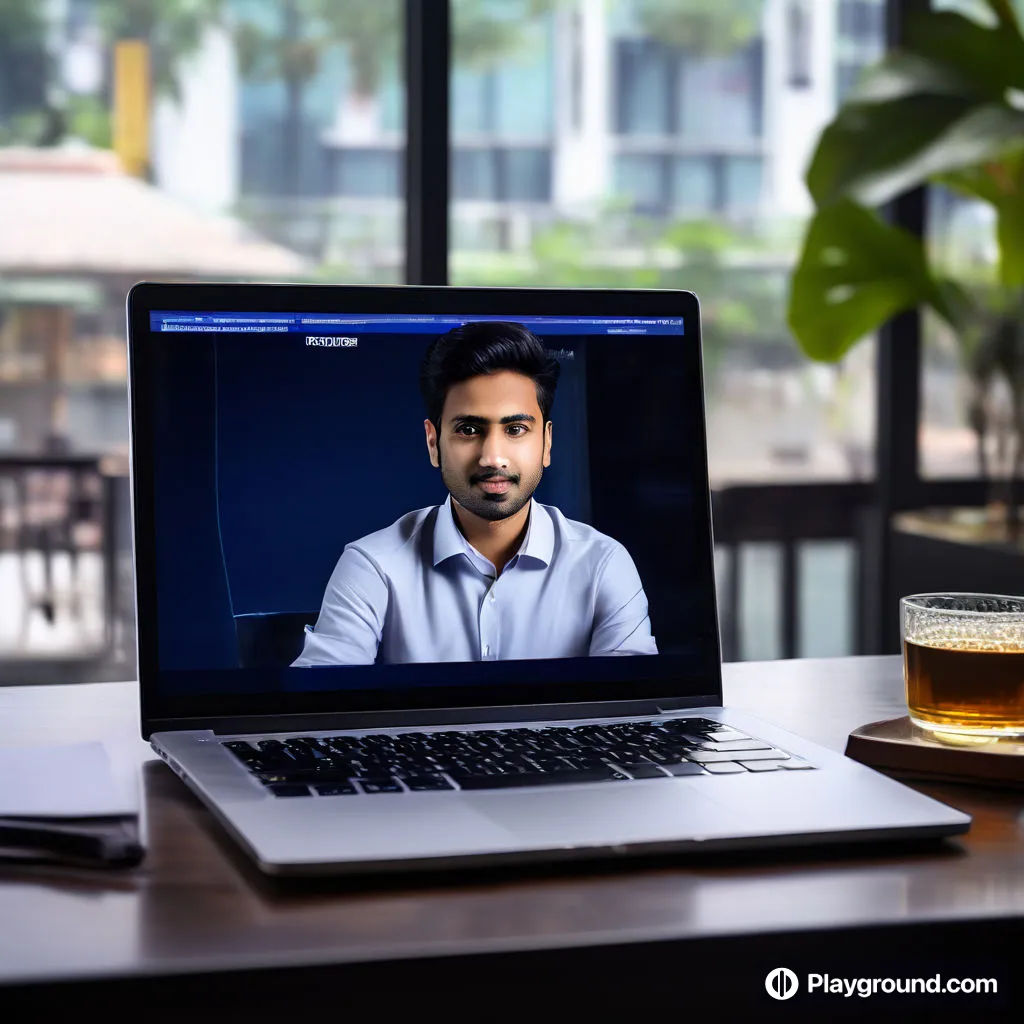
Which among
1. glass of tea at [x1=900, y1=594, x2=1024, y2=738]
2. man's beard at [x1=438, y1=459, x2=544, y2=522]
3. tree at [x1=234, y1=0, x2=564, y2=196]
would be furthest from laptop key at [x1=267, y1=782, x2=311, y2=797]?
tree at [x1=234, y1=0, x2=564, y2=196]

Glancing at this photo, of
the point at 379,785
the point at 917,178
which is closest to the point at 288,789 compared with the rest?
the point at 379,785

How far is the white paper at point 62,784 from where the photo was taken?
644 mm

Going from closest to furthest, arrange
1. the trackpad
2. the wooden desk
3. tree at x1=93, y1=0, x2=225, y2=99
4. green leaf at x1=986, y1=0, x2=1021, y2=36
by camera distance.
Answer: the wooden desk
the trackpad
green leaf at x1=986, y1=0, x2=1021, y2=36
tree at x1=93, y1=0, x2=225, y2=99

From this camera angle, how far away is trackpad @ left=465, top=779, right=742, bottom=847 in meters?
0.62

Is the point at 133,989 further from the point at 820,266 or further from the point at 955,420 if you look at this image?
the point at 955,420

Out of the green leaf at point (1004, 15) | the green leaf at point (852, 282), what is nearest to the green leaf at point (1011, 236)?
the green leaf at point (852, 282)

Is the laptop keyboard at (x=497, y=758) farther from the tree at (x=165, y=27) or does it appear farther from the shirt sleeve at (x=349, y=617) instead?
the tree at (x=165, y=27)

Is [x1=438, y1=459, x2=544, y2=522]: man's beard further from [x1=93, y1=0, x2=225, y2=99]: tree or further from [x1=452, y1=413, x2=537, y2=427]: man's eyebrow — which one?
[x1=93, y1=0, x2=225, y2=99]: tree

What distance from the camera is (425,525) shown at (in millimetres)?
901

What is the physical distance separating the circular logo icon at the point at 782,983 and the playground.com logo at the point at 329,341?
531mm

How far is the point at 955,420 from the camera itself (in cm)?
321

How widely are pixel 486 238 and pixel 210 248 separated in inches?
23.2

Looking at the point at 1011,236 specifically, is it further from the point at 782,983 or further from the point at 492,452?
the point at 782,983

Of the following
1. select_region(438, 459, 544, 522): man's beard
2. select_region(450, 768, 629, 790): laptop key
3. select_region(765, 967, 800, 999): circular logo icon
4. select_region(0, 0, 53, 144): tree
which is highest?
select_region(0, 0, 53, 144): tree
